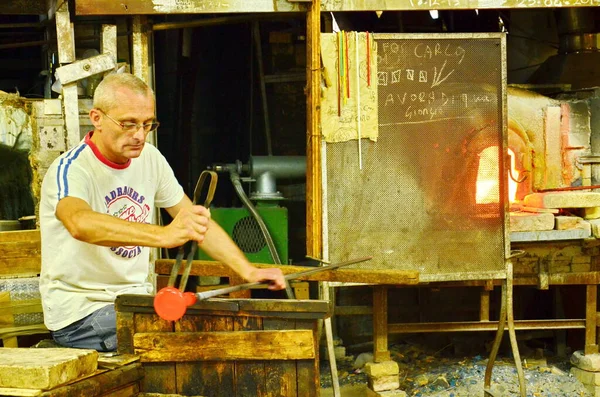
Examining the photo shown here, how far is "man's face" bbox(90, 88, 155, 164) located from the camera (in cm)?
386

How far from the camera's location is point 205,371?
3.59 metres

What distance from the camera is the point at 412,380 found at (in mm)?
7273

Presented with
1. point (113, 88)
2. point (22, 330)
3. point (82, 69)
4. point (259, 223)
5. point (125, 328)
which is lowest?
point (22, 330)

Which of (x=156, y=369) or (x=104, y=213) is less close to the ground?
(x=104, y=213)

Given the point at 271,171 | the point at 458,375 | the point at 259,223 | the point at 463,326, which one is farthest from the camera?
the point at 271,171

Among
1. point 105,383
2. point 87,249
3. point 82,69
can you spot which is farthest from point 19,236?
point 105,383

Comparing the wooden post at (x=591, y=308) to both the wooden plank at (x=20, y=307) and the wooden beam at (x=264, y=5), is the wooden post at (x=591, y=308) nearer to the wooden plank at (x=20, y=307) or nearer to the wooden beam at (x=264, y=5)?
the wooden beam at (x=264, y=5)

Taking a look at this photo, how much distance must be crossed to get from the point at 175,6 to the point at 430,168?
2370 millimetres

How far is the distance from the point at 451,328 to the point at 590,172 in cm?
234

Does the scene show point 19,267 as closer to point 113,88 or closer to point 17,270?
point 17,270

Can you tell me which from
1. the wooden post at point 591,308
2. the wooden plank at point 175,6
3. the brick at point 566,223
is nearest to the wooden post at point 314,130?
the wooden plank at point 175,6

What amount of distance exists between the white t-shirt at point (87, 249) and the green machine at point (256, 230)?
297cm

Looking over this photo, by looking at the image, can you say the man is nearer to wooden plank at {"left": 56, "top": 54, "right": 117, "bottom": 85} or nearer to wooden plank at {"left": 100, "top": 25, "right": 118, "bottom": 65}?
wooden plank at {"left": 56, "top": 54, "right": 117, "bottom": 85}

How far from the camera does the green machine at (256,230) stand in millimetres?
7129
